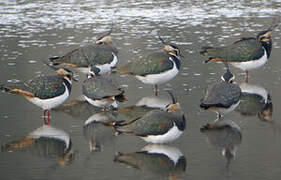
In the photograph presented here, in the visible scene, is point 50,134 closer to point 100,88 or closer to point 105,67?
point 100,88

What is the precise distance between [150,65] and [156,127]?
143 inches

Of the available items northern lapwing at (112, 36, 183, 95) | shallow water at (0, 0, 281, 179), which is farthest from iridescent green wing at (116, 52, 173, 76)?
shallow water at (0, 0, 281, 179)

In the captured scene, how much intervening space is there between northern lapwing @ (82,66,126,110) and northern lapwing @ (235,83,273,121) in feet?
7.84

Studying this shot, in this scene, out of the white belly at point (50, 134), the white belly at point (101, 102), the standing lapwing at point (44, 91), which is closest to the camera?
the white belly at point (50, 134)

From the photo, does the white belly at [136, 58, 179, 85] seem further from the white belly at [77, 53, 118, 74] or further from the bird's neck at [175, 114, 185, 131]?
the bird's neck at [175, 114, 185, 131]

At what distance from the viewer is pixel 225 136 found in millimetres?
10000

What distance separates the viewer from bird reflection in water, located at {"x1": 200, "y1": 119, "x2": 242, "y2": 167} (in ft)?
30.6

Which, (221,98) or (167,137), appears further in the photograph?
(221,98)

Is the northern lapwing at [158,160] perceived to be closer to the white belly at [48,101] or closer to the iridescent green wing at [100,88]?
the iridescent green wing at [100,88]

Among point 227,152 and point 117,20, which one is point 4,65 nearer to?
point 117,20

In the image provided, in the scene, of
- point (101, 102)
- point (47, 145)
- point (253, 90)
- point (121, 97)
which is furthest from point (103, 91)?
point (253, 90)

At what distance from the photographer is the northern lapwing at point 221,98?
1034 centimetres

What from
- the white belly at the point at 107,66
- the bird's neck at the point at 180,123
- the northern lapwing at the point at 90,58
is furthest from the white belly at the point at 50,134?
the white belly at the point at 107,66

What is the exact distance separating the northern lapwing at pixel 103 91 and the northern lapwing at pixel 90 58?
7.61 ft
